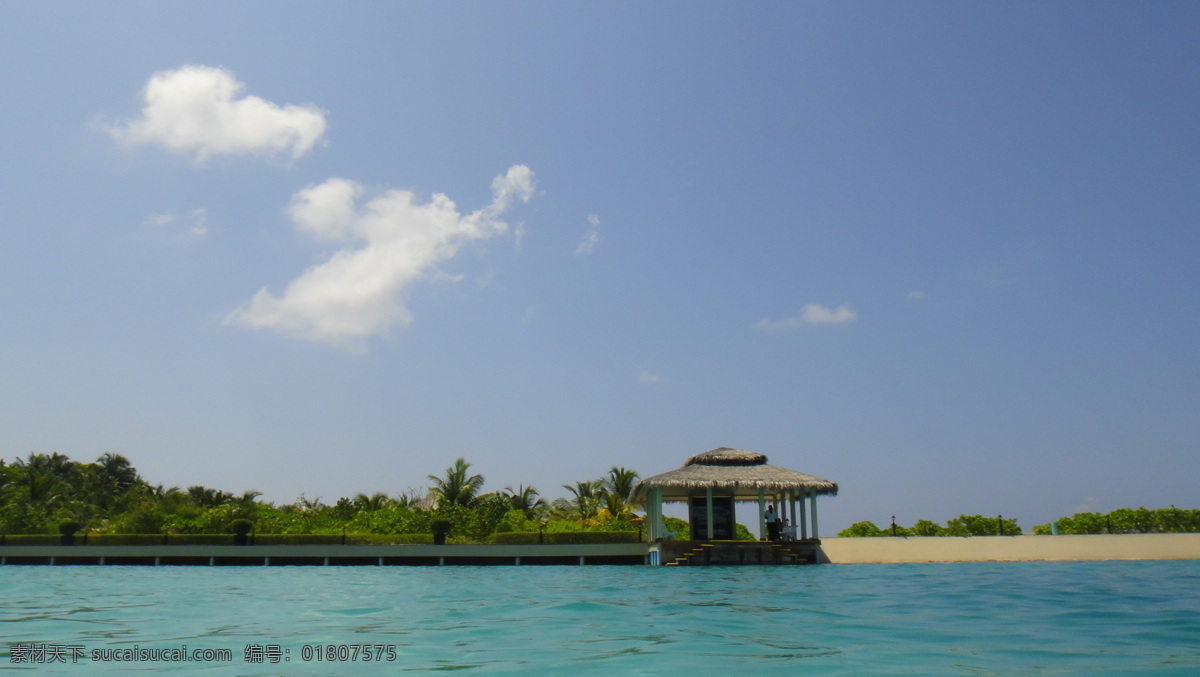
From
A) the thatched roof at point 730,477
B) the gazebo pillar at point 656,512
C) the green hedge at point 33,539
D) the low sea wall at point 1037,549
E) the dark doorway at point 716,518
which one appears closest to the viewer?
the low sea wall at point 1037,549

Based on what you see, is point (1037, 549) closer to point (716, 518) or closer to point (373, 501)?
point (716, 518)

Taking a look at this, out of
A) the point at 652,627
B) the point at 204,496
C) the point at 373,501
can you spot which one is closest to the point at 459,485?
the point at 373,501

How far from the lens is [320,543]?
2708 cm

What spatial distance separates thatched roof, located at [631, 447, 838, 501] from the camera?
22328 millimetres

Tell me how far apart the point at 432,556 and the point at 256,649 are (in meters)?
20.9

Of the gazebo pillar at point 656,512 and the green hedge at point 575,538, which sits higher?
the gazebo pillar at point 656,512

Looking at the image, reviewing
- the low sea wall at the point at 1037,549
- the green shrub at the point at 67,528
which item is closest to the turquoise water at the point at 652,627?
the low sea wall at the point at 1037,549

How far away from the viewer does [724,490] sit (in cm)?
2581

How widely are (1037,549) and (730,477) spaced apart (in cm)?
798

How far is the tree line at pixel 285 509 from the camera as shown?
29.4 metres

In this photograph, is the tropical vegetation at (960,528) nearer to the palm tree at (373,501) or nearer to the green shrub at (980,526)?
the green shrub at (980,526)

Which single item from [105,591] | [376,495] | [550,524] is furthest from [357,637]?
[376,495]

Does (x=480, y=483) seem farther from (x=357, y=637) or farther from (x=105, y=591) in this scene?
(x=357, y=637)

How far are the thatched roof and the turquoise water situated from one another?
8965 mm
